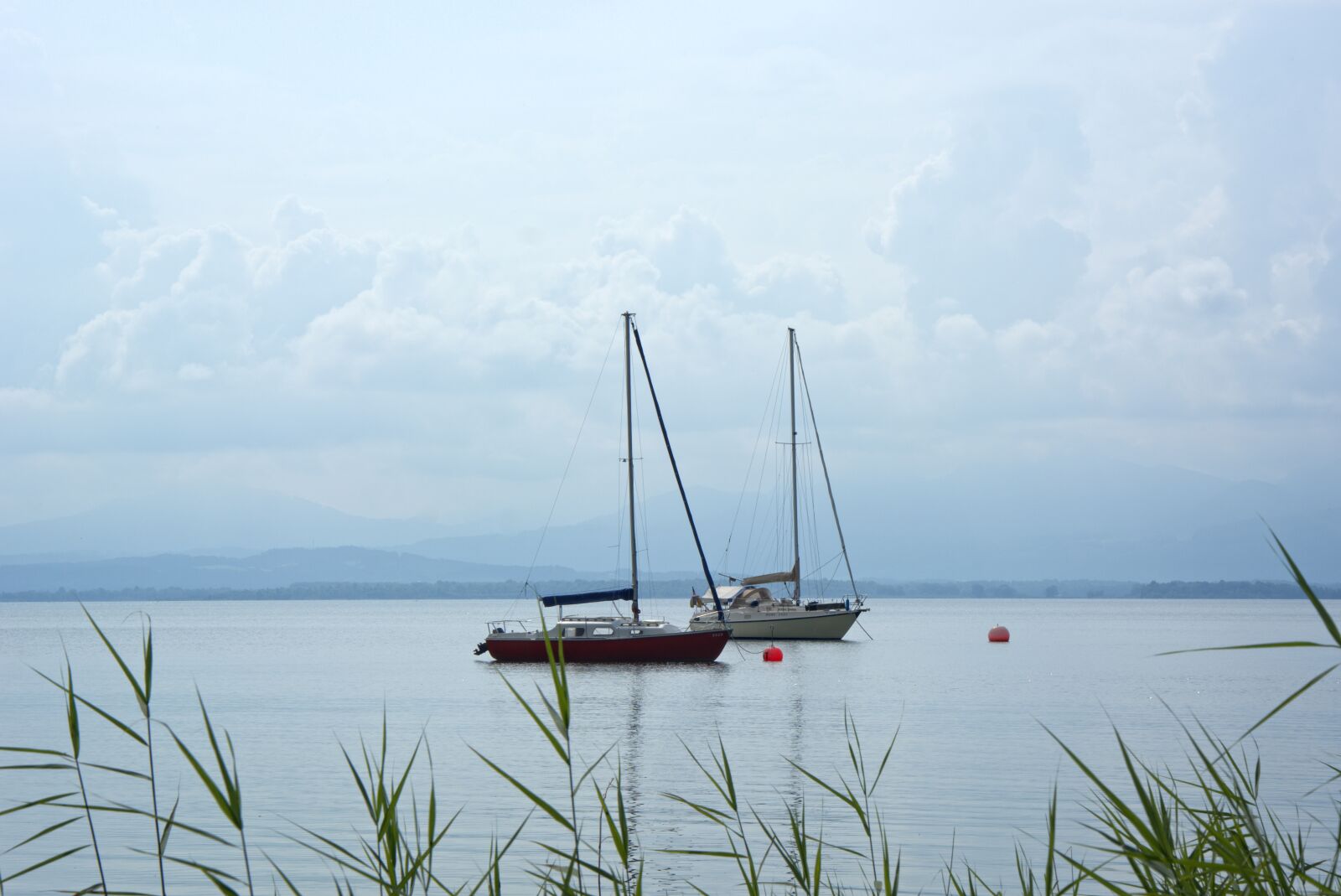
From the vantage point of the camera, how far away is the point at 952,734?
31797 mm

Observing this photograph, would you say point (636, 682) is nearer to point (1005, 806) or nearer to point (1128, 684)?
point (1128, 684)

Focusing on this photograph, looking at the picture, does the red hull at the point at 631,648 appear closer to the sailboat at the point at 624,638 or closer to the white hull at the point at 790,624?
the sailboat at the point at 624,638

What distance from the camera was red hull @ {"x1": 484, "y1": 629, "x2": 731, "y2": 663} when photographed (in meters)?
45.9

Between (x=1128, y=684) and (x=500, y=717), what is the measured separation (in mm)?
23598

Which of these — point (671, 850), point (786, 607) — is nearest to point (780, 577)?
point (786, 607)

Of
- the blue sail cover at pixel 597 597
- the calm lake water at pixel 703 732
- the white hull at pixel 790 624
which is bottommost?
the calm lake water at pixel 703 732

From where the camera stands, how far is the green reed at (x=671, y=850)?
5609 mm

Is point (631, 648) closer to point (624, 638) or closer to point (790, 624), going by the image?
point (624, 638)

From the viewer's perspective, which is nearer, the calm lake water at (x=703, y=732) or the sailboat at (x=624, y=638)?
the calm lake water at (x=703, y=732)

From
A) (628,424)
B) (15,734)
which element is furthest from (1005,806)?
(628,424)

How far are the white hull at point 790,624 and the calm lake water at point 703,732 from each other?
1435mm

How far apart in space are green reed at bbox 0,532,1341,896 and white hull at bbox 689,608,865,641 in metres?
36.1

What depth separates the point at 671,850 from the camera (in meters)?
7.16

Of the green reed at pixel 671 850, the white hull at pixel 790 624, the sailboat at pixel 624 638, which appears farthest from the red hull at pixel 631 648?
the green reed at pixel 671 850
